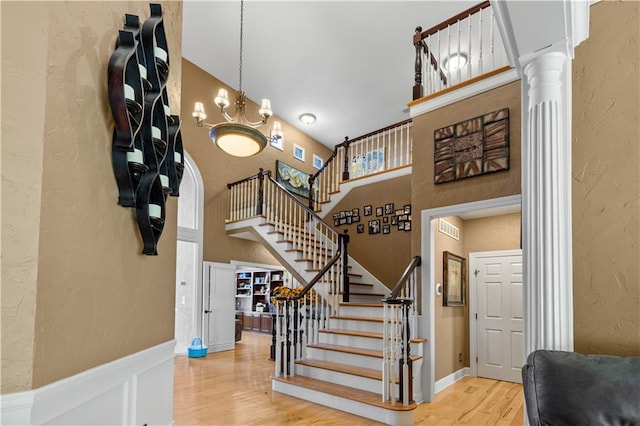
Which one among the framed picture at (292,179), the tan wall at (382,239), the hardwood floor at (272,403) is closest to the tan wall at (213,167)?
the framed picture at (292,179)

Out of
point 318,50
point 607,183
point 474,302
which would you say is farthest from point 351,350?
point 318,50

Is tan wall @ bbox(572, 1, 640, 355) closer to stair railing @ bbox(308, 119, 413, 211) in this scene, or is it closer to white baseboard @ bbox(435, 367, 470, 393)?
white baseboard @ bbox(435, 367, 470, 393)

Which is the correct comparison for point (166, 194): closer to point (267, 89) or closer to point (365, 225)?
point (365, 225)

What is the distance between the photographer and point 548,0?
1641 millimetres

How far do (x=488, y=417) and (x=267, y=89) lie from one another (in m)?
7.31

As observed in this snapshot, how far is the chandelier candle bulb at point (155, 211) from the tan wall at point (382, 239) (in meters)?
5.93

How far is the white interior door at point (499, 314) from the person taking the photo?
5.82 m

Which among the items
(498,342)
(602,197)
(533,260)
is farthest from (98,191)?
(498,342)

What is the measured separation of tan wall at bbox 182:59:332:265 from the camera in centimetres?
770

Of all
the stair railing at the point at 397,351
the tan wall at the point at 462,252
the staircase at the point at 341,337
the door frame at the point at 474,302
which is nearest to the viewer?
the stair railing at the point at 397,351

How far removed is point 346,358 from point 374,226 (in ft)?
10.4

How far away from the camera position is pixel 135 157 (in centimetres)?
129

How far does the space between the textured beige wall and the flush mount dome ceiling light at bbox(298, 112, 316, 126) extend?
9.04 metres

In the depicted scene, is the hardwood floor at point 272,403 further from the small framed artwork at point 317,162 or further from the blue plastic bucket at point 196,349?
the small framed artwork at point 317,162
